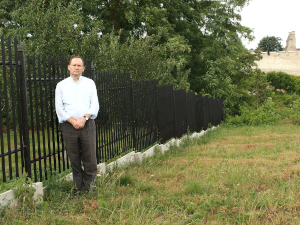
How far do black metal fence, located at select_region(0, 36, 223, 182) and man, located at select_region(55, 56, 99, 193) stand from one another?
38 cm

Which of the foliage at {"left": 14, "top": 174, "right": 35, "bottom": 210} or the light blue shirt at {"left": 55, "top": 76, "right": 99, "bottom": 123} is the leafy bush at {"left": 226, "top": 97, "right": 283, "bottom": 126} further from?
the foliage at {"left": 14, "top": 174, "right": 35, "bottom": 210}

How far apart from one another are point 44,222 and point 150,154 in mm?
4521

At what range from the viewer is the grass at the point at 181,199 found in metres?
3.79

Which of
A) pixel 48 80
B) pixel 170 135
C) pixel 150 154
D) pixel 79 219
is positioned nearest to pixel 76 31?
pixel 170 135

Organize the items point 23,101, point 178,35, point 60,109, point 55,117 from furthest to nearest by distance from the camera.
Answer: point 178,35 < point 55,117 < point 60,109 < point 23,101

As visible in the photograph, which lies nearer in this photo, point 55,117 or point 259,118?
point 55,117

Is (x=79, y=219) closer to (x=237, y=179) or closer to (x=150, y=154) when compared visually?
(x=237, y=179)

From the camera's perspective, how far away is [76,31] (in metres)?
12.3

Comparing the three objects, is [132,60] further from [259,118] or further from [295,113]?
[295,113]

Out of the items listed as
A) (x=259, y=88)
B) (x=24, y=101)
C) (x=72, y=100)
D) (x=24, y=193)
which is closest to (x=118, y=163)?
(x=72, y=100)

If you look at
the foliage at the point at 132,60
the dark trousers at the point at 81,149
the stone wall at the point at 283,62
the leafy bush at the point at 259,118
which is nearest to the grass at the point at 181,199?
the dark trousers at the point at 81,149

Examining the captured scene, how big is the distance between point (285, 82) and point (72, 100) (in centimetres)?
4797

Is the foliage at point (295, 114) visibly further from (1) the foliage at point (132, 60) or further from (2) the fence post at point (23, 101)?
(2) the fence post at point (23, 101)

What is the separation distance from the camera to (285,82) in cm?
4712
